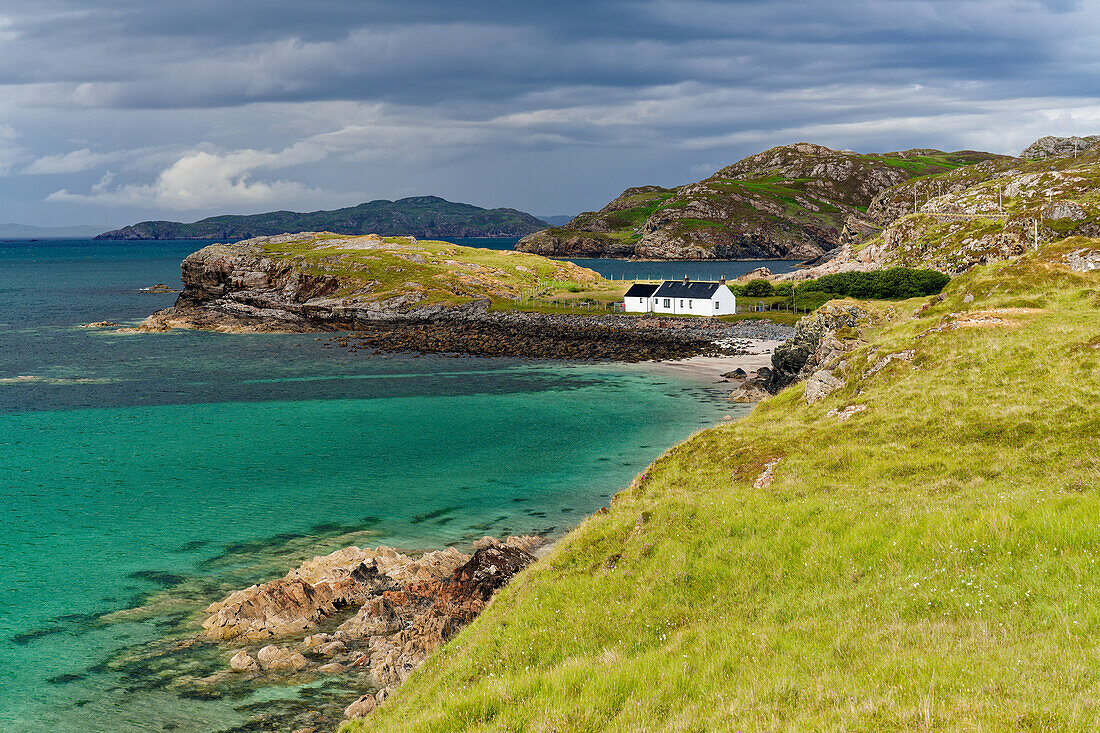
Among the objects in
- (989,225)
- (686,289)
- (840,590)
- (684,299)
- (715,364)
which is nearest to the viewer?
(840,590)

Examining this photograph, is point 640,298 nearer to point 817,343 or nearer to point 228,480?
point 817,343

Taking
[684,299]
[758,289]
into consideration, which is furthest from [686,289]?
[758,289]

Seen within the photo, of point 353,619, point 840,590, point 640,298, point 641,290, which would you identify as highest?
point 641,290

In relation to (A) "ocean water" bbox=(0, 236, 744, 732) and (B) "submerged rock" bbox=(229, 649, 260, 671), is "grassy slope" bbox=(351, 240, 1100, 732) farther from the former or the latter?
(A) "ocean water" bbox=(0, 236, 744, 732)

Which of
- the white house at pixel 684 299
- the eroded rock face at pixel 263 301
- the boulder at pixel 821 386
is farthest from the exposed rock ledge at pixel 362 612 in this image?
the eroded rock face at pixel 263 301

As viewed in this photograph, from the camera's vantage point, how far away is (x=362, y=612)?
94.6 ft

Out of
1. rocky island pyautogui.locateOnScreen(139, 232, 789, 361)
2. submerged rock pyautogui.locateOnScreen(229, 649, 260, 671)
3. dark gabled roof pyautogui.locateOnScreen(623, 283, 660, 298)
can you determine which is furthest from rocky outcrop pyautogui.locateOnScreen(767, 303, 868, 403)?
dark gabled roof pyautogui.locateOnScreen(623, 283, 660, 298)

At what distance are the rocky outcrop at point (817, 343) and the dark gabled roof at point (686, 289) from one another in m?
58.6

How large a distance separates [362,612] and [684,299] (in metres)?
112

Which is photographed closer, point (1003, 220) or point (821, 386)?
point (821, 386)

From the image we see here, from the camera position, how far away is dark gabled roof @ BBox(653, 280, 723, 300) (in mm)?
132375

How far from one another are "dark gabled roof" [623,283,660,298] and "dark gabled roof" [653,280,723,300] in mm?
2410

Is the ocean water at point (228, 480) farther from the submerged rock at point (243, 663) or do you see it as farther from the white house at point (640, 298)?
the white house at point (640, 298)

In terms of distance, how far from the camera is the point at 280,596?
29.9 metres
